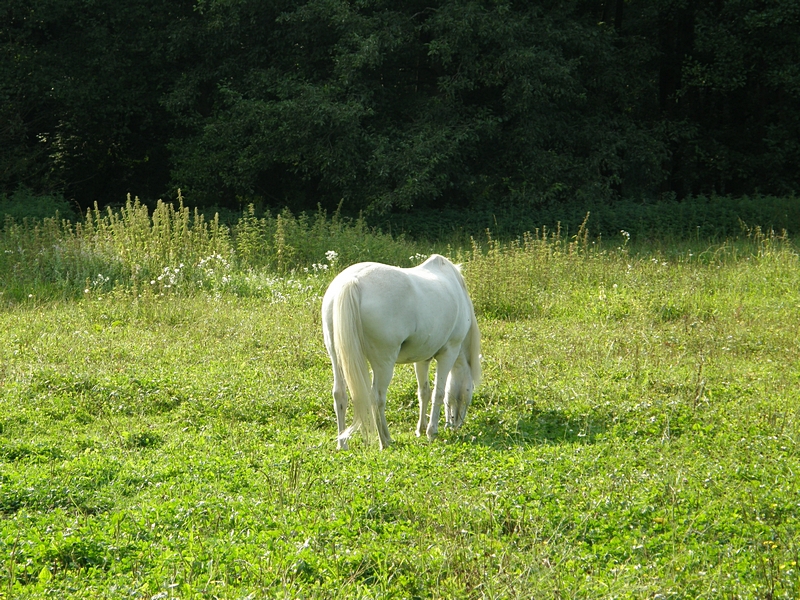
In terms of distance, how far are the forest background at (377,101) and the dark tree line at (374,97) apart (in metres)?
0.06

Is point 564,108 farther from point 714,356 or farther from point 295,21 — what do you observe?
point 714,356

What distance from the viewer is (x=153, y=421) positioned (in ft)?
20.9

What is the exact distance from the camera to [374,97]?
67.8 ft

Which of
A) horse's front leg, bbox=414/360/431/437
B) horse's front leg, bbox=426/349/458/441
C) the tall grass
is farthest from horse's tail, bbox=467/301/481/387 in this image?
the tall grass

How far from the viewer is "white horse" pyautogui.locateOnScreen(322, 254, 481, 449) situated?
5602 millimetres

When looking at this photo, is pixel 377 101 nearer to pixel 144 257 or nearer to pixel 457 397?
pixel 144 257

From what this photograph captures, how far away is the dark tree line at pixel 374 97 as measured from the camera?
1944 centimetres

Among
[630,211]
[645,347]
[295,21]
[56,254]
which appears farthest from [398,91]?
[645,347]

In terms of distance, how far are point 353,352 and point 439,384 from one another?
3.45ft

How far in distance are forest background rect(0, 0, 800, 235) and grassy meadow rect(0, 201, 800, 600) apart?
339 inches

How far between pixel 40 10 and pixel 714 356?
1865 centimetres

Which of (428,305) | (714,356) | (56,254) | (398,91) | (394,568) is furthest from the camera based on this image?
(398,91)

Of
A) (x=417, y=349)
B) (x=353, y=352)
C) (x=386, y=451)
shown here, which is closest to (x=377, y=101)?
(x=417, y=349)

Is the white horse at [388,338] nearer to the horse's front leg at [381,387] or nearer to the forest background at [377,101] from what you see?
the horse's front leg at [381,387]
